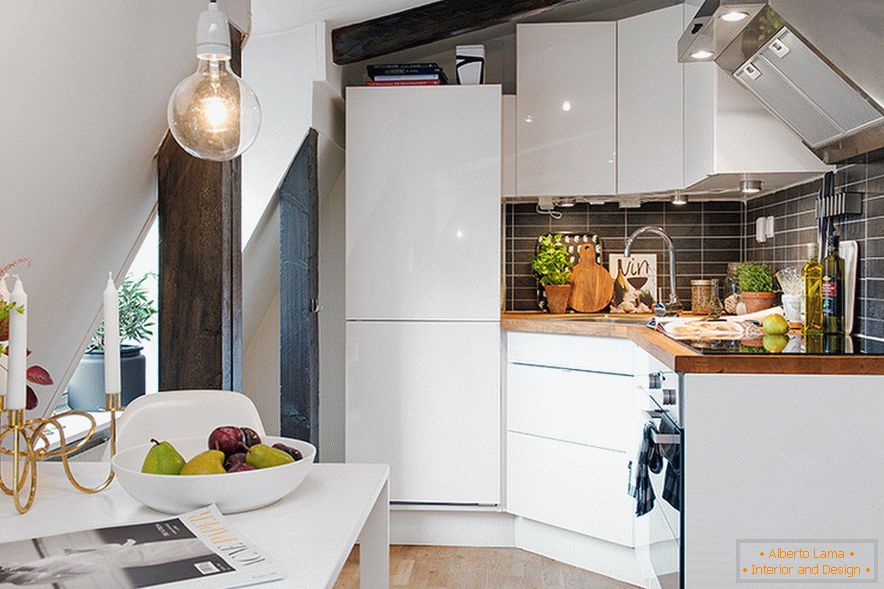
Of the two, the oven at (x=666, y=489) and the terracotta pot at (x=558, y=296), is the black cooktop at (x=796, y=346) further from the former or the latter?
the terracotta pot at (x=558, y=296)

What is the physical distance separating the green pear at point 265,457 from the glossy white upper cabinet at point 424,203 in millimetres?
2443

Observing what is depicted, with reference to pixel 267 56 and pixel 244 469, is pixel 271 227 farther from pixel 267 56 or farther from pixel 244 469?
pixel 244 469

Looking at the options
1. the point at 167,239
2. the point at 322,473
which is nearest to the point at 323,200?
the point at 167,239

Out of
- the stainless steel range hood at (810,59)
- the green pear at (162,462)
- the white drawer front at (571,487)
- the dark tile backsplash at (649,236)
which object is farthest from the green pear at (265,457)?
the dark tile backsplash at (649,236)

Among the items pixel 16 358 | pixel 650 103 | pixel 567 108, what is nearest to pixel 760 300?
pixel 650 103

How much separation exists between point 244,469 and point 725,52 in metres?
2.24

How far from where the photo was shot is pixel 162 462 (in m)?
1.32

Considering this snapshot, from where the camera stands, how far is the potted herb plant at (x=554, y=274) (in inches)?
165

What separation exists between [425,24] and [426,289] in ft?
3.73

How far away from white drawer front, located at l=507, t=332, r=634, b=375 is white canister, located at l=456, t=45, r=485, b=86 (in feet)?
3.67

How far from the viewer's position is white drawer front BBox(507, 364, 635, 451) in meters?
3.37

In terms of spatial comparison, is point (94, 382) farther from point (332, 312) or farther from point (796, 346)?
point (796, 346)

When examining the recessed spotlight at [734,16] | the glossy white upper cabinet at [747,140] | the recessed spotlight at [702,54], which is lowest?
the glossy white upper cabinet at [747,140]

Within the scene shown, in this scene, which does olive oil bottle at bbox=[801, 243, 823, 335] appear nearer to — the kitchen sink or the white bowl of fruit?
the kitchen sink
